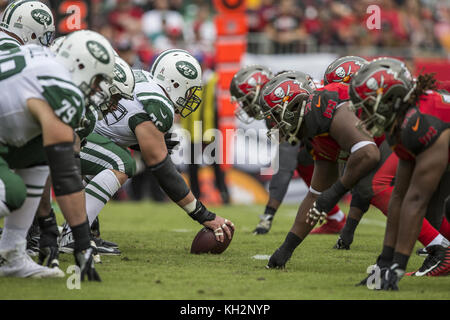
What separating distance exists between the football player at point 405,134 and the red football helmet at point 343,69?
2.11 m

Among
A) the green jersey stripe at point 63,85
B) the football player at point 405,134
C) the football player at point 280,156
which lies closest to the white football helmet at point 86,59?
the green jersey stripe at point 63,85

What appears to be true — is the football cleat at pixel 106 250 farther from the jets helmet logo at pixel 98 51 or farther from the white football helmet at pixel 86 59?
the jets helmet logo at pixel 98 51

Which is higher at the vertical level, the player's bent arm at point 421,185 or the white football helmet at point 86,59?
the white football helmet at point 86,59

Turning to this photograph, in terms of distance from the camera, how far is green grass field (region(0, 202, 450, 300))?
4613mm

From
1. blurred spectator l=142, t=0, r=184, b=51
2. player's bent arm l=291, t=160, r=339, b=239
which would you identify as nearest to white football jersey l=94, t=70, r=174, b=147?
player's bent arm l=291, t=160, r=339, b=239

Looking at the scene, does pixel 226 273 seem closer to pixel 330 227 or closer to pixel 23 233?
pixel 23 233

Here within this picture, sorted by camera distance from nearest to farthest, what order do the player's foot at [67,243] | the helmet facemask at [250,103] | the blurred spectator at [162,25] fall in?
the player's foot at [67,243] < the helmet facemask at [250,103] < the blurred spectator at [162,25]

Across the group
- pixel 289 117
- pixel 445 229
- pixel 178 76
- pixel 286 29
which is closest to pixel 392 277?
pixel 445 229

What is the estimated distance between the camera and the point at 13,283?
16.0 feet

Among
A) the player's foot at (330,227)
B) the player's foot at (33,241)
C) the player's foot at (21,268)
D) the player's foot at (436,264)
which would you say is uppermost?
the player's foot at (21,268)

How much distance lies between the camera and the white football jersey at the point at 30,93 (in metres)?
4.69

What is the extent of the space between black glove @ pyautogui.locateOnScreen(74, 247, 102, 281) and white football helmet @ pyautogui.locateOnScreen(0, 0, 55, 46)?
2.84 meters
